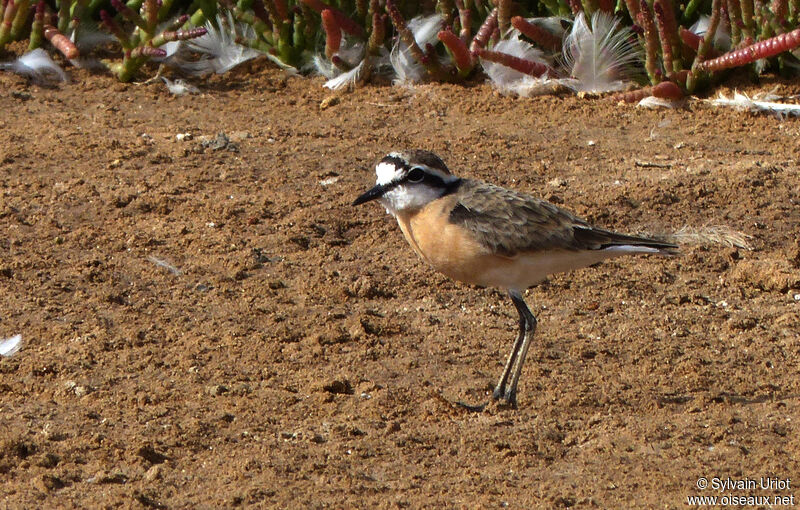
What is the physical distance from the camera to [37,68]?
9211 mm

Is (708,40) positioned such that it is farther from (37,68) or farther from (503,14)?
(37,68)

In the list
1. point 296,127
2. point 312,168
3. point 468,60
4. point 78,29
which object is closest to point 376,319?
point 312,168

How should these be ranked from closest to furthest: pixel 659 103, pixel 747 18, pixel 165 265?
pixel 165 265 < pixel 747 18 < pixel 659 103

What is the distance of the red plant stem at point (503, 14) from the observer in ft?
29.1

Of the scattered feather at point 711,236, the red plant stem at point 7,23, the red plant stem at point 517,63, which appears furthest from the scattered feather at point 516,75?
the red plant stem at point 7,23

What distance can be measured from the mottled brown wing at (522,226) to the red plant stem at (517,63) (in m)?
3.22

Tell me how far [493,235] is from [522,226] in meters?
0.18

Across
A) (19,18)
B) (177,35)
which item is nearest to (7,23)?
(19,18)

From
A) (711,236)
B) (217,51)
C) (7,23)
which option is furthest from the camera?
(217,51)

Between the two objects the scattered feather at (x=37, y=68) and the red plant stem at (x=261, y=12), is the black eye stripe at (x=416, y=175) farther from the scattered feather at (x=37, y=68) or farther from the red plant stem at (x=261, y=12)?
the scattered feather at (x=37, y=68)

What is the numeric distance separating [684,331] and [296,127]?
3.68m

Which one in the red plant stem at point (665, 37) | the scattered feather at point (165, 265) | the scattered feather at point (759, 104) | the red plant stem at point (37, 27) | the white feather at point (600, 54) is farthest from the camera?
the red plant stem at point (37, 27)

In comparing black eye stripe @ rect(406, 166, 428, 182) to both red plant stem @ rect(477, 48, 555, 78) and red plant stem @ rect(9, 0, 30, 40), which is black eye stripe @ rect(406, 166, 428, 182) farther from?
red plant stem @ rect(9, 0, 30, 40)

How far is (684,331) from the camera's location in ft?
19.5
